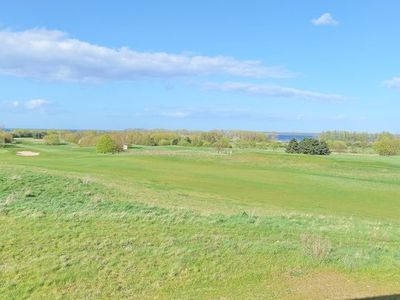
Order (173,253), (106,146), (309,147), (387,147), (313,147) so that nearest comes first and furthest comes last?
1. (173,253)
2. (106,146)
3. (313,147)
4. (309,147)
5. (387,147)

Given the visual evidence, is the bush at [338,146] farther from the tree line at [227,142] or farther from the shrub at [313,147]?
the shrub at [313,147]

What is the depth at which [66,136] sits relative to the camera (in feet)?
581

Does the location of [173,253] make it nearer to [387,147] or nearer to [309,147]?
[309,147]

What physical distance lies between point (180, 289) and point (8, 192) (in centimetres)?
1288

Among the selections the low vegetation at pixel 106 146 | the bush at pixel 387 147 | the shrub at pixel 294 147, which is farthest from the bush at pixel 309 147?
the low vegetation at pixel 106 146

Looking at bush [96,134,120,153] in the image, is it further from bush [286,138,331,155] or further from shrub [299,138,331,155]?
shrub [299,138,331,155]

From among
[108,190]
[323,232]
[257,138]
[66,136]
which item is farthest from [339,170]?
[66,136]

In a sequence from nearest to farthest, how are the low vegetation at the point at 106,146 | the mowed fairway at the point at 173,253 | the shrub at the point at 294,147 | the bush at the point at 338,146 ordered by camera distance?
1. the mowed fairway at the point at 173,253
2. the low vegetation at the point at 106,146
3. the shrub at the point at 294,147
4. the bush at the point at 338,146

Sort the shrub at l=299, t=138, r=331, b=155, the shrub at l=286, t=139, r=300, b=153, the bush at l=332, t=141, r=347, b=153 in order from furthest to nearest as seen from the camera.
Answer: the bush at l=332, t=141, r=347, b=153 → the shrub at l=286, t=139, r=300, b=153 → the shrub at l=299, t=138, r=331, b=155

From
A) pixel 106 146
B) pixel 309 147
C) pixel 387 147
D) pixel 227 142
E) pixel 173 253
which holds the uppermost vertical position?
pixel 227 142

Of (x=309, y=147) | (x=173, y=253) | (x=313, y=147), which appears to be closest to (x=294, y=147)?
(x=309, y=147)

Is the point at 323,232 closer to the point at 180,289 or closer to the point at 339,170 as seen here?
the point at 180,289

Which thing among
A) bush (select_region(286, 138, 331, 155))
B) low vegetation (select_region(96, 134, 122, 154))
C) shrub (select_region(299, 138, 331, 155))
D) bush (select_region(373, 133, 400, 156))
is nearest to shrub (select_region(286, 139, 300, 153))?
bush (select_region(286, 138, 331, 155))

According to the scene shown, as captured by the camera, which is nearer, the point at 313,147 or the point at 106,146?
the point at 106,146
